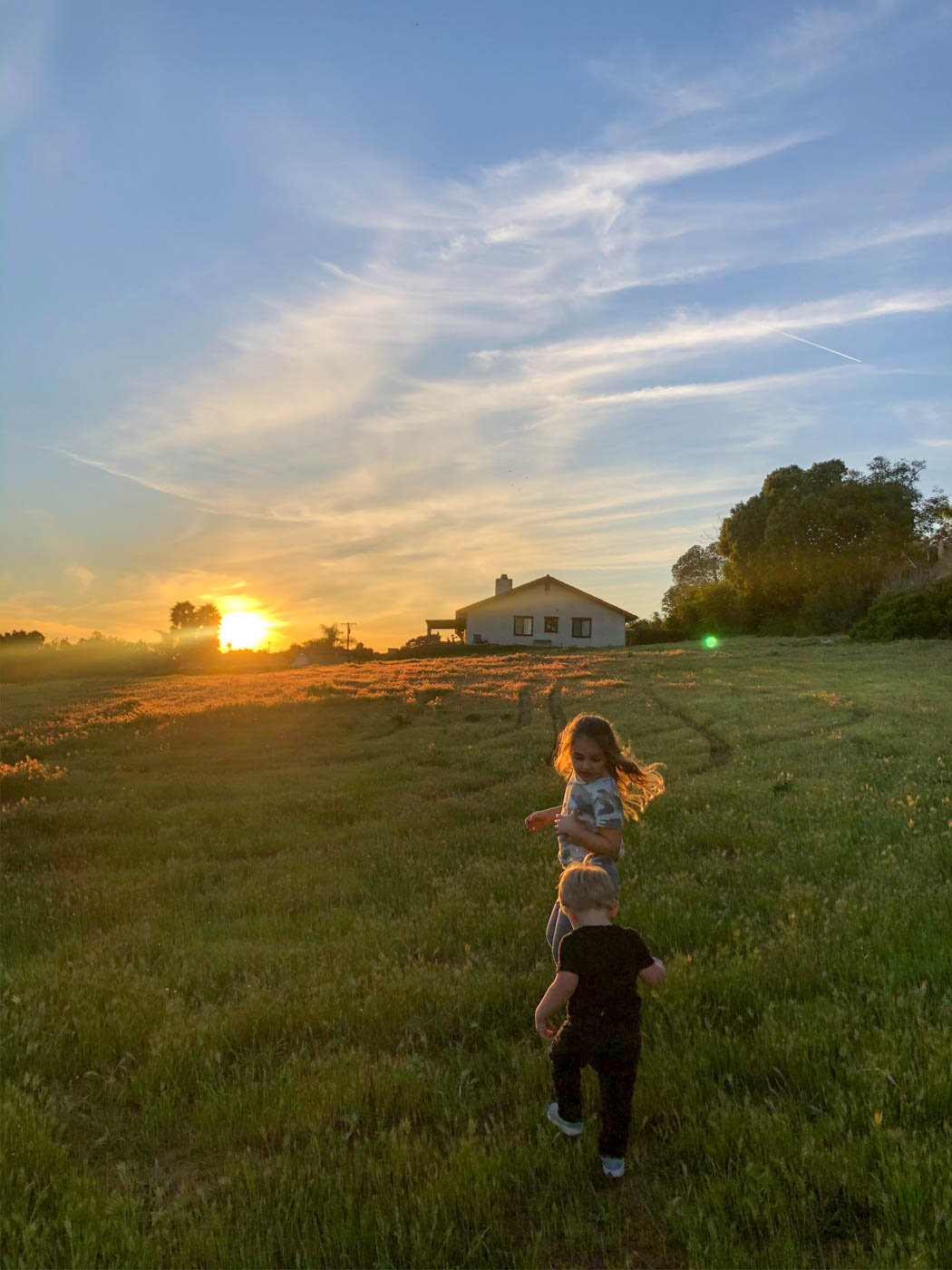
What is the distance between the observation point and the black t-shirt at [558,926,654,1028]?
173 inches

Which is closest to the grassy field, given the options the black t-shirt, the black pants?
the black pants

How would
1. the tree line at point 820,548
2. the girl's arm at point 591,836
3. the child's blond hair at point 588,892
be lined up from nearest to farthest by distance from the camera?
the child's blond hair at point 588,892 < the girl's arm at point 591,836 < the tree line at point 820,548

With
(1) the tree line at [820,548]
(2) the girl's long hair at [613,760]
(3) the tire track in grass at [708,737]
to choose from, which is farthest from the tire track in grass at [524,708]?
(1) the tree line at [820,548]

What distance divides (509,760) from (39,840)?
9.30 meters

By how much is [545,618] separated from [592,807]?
73.6 metres

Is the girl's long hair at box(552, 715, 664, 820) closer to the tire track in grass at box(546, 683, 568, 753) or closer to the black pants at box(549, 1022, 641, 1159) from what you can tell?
the black pants at box(549, 1022, 641, 1159)

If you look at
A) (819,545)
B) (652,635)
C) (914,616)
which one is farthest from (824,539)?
(914,616)

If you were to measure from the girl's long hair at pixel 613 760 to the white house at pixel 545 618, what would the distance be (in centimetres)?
7224

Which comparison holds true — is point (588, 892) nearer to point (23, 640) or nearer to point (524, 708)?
point (524, 708)

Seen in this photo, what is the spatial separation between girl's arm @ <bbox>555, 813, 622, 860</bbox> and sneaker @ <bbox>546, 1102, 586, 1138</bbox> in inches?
59.4

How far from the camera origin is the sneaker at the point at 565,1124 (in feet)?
15.1

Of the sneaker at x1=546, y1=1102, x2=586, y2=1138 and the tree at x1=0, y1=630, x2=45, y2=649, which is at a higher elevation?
the tree at x1=0, y1=630, x2=45, y2=649

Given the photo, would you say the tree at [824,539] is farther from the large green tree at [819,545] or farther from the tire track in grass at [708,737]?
the tire track in grass at [708,737]

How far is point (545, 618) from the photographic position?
3100 inches
